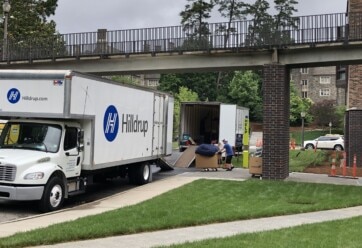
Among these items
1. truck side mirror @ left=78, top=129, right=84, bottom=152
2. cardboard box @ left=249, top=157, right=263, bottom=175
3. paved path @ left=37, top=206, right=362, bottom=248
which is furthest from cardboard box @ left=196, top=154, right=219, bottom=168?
paved path @ left=37, top=206, right=362, bottom=248

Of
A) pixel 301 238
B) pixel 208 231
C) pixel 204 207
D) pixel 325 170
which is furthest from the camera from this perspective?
pixel 325 170

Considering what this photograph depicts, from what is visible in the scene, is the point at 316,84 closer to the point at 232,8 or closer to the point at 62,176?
the point at 232,8

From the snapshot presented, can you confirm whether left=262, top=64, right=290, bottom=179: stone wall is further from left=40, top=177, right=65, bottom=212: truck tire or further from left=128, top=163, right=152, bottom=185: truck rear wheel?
left=40, top=177, right=65, bottom=212: truck tire

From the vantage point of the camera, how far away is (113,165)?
14906 millimetres

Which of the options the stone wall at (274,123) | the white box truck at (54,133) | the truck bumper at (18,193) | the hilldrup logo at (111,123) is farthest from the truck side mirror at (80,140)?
the stone wall at (274,123)

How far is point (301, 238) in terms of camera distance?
8.32m

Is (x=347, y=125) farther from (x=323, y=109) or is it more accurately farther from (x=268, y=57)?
(x=323, y=109)

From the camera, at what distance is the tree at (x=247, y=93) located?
79000 mm

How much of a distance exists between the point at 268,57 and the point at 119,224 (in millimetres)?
11873

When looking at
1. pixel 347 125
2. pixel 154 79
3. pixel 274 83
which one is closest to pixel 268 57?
pixel 274 83

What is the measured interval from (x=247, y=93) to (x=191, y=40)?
194 ft

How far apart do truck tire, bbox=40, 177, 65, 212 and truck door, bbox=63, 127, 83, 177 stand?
0.51 m

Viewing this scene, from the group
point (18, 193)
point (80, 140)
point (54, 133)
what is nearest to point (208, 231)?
point (18, 193)

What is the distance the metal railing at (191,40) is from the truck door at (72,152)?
8842mm
